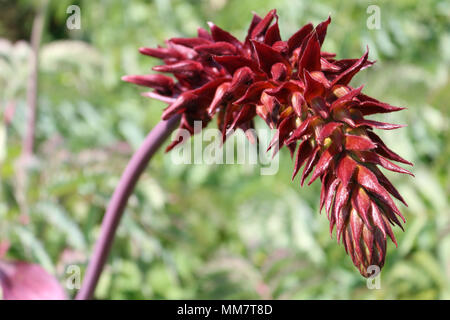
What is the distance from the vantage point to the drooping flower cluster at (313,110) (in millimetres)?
501

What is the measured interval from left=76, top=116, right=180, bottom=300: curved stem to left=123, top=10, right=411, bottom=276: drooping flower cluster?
49 millimetres

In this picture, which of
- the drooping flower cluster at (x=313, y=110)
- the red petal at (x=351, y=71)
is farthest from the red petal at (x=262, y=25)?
the red petal at (x=351, y=71)

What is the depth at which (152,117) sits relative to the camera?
201cm

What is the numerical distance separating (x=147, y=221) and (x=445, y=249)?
0.86 meters

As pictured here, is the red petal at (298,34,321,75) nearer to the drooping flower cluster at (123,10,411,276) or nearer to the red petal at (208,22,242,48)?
the drooping flower cluster at (123,10,411,276)

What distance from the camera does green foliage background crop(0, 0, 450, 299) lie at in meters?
1.30

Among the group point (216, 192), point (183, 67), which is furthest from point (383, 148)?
point (216, 192)

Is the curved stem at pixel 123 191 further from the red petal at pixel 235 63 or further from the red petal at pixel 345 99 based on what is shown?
the red petal at pixel 345 99

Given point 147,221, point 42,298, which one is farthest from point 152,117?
point 42,298

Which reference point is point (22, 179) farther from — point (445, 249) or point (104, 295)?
point (445, 249)

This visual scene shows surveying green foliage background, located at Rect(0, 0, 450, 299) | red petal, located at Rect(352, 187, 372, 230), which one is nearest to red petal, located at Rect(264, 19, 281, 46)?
red petal, located at Rect(352, 187, 372, 230)

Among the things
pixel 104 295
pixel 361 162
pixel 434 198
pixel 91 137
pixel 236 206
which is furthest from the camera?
pixel 236 206

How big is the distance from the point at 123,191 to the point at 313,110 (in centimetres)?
29

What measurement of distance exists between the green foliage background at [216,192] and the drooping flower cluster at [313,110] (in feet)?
2.05
